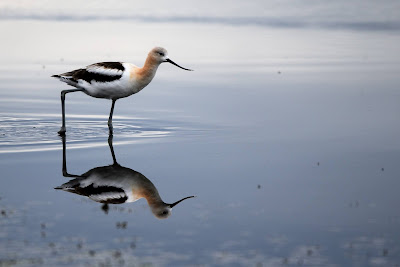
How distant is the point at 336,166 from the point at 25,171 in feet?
12.4

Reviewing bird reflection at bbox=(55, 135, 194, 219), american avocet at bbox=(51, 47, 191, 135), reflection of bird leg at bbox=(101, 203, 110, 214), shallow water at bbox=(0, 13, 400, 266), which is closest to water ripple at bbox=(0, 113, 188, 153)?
shallow water at bbox=(0, 13, 400, 266)

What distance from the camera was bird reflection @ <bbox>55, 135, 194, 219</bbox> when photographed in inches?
344

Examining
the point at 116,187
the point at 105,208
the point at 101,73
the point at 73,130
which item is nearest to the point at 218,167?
the point at 116,187

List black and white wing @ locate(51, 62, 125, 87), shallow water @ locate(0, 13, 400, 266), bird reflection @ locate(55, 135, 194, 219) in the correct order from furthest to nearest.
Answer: black and white wing @ locate(51, 62, 125, 87) → bird reflection @ locate(55, 135, 194, 219) → shallow water @ locate(0, 13, 400, 266)

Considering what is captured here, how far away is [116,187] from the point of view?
30.6ft

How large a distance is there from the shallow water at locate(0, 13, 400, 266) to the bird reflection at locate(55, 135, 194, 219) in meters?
0.11

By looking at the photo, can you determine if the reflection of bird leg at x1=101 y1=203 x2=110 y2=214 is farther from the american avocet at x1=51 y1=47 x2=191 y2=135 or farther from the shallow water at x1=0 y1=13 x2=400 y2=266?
the american avocet at x1=51 y1=47 x2=191 y2=135

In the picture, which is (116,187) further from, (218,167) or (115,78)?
(115,78)

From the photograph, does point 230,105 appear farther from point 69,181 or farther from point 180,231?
point 180,231

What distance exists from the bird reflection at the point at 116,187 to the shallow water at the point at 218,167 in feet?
0.35

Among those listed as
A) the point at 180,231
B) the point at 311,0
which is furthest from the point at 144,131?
the point at 311,0

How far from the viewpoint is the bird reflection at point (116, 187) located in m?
8.75

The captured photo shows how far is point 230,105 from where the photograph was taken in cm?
1617

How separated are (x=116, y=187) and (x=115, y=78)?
14.0 feet
